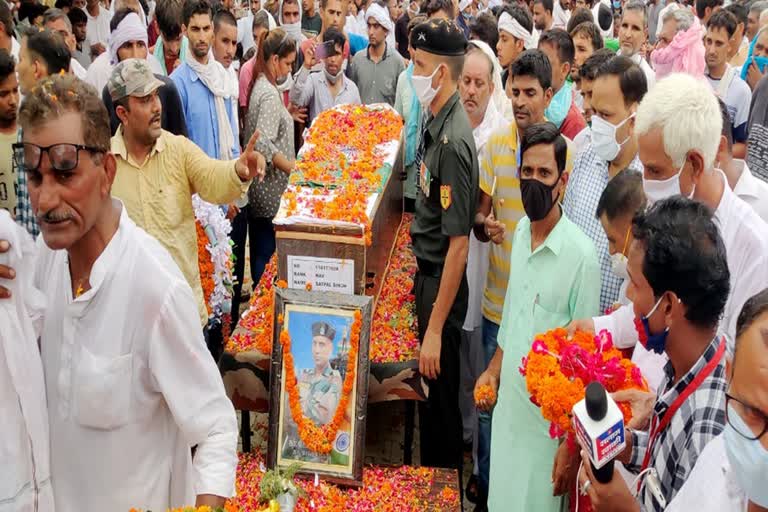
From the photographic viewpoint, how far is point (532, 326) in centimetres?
355

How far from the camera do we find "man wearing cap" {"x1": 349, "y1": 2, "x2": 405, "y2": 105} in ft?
28.8

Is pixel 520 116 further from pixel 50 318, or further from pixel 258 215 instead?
pixel 50 318

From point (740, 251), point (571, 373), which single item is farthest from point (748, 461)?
point (740, 251)

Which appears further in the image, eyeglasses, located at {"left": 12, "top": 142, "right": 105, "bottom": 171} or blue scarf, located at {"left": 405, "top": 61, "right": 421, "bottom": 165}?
blue scarf, located at {"left": 405, "top": 61, "right": 421, "bottom": 165}

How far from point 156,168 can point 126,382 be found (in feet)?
7.09

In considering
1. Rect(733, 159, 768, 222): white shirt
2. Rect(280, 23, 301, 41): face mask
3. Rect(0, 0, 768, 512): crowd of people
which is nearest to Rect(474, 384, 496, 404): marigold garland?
Rect(0, 0, 768, 512): crowd of people

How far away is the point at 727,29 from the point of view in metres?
7.21

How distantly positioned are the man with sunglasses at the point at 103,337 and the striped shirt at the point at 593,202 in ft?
7.44

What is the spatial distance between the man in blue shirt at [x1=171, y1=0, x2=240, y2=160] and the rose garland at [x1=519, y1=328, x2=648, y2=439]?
3799mm

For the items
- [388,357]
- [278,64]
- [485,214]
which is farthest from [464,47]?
[278,64]

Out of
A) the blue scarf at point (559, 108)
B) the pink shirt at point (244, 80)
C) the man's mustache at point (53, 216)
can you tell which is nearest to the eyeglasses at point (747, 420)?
the man's mustache at point (53, 216)

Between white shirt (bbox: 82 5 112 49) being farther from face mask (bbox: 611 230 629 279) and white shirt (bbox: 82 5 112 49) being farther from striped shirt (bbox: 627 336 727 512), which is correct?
striped shirt (bbox: 627 336 727 512)

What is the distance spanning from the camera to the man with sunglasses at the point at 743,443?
183 centimetres

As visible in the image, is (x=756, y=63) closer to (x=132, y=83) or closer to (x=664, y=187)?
(x=664, y=187)
